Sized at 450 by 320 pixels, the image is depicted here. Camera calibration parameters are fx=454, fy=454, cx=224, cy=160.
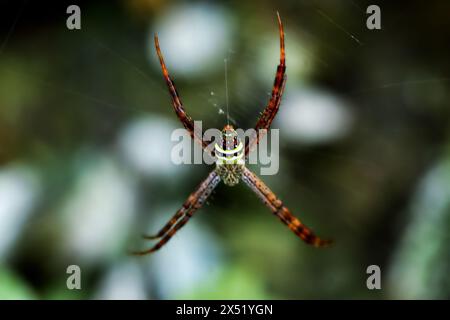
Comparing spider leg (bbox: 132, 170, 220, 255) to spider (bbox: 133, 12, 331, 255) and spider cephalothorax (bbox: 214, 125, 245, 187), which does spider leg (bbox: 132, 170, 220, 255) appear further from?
spider cephalothorax (bbox: 214, 125, 245, 187)

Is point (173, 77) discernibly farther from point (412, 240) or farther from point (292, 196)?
point (412, 240)

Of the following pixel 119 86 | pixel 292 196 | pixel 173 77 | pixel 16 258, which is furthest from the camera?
pixel 292 196

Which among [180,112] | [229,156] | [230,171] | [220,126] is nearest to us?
[180,112]

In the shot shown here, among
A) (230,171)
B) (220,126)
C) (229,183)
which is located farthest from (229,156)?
(220,126)

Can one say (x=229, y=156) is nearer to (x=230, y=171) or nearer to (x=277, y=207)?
(x=230, y=171)

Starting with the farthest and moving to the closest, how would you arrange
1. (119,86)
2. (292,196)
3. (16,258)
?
(292,196) → (119,86) → (16,258)

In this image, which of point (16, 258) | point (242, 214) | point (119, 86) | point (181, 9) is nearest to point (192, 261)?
point (242, 214)
